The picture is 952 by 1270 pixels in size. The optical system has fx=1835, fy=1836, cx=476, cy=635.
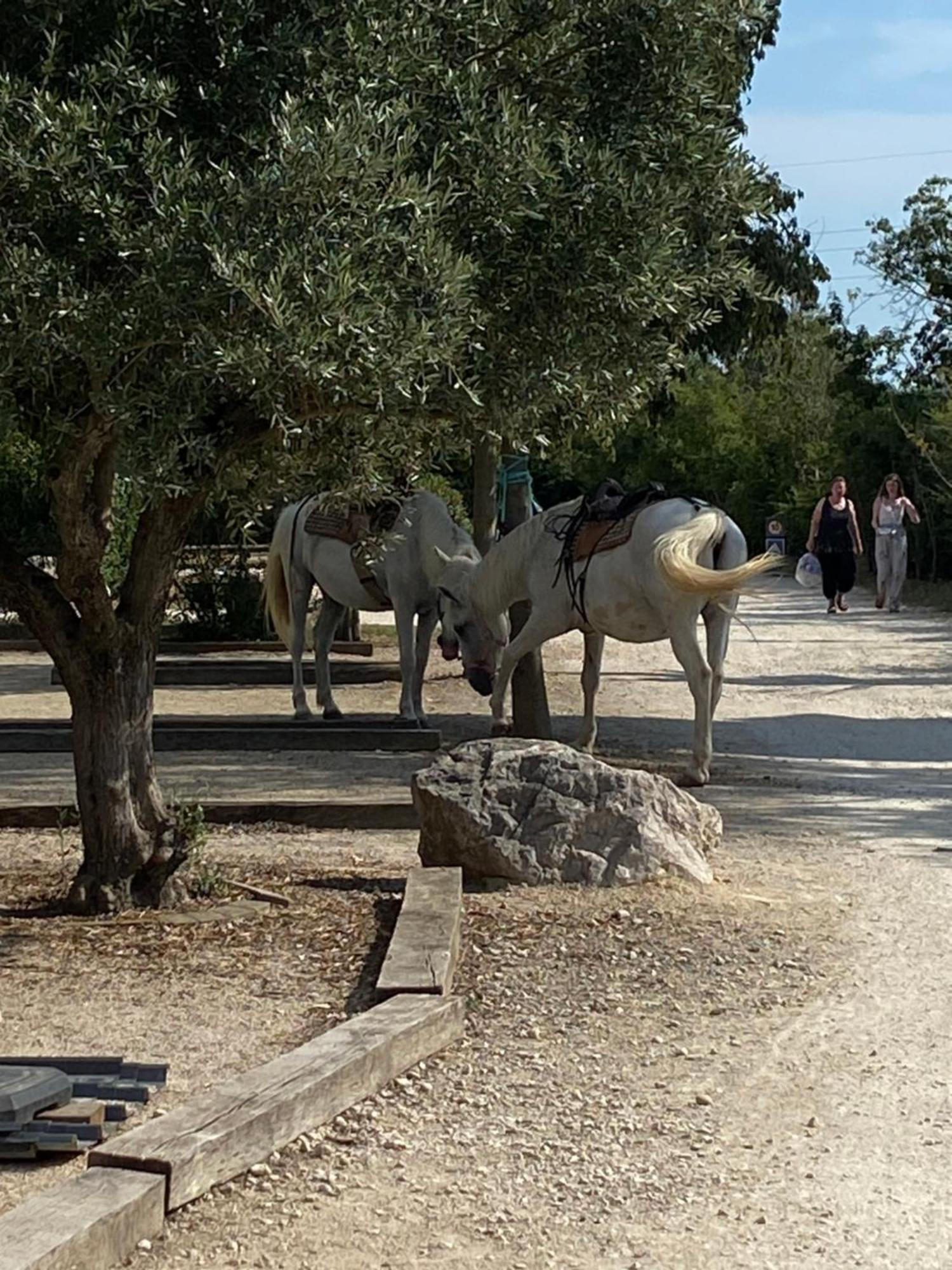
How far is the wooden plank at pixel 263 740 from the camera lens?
42.7 feet

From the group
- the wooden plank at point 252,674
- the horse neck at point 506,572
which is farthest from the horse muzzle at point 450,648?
the wooden plank at point 252,674

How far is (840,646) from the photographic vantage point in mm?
22484

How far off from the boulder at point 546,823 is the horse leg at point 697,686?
3.07 metres

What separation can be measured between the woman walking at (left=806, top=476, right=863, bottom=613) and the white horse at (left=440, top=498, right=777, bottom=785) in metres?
11.5

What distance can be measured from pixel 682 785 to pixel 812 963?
4.40 m

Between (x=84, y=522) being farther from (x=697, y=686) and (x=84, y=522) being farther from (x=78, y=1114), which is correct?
(x=697, y=686)

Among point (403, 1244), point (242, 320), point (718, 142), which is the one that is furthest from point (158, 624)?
point (403, 1244)

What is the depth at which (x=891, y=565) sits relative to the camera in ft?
94.5

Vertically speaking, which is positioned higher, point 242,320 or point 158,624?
point 242,320

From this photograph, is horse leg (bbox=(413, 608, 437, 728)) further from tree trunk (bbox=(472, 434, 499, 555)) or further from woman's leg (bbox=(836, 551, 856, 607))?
woman's leg (bbox=(836, 551, 856, 607))

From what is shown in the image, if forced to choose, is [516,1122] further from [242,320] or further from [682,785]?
[682,785]

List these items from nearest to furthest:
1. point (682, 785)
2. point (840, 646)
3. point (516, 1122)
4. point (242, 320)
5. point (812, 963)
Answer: point (516, 1122), point (242, 320), point (812, 963), point (682, 785), point (840, 646)

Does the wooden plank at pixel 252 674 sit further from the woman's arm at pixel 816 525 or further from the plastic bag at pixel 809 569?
the plastic bag at pixel 809 569

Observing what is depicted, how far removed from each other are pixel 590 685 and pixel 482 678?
99 cm
